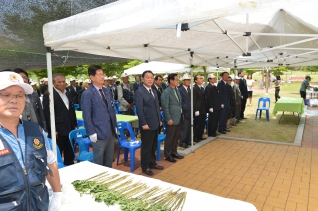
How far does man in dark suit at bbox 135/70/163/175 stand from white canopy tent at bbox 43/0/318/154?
2.40ft

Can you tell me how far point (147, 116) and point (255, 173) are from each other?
235 centimetres

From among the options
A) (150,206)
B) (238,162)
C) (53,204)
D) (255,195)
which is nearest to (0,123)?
(53,204)

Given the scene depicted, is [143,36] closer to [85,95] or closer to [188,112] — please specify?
[85,95]

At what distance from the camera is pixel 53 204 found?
1701 mm

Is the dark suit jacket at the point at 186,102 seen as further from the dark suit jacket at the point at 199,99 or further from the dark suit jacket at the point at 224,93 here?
the dark suit jacket at the point at 224,93

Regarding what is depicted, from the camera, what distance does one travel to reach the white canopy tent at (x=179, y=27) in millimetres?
1852

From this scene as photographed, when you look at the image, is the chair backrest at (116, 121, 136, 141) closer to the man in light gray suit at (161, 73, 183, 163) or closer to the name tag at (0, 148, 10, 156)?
the man in light gray suit at (161, 73, 183, 163)

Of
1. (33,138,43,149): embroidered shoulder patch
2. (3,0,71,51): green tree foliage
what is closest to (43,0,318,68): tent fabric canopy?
(3,0,71,51): green tree foliage

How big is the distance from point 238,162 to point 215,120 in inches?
93.9

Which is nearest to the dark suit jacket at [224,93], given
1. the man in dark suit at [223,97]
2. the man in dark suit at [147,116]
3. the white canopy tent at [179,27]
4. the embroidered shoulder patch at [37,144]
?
the man in dark suit at [223,97]

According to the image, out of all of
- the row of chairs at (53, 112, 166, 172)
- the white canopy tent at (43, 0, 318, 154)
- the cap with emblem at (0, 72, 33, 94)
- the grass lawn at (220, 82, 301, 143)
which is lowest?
the grass lawn at (220, 82, 301, 143)

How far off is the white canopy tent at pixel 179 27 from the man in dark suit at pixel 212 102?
4.01ft

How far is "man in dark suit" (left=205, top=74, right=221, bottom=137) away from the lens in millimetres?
7098

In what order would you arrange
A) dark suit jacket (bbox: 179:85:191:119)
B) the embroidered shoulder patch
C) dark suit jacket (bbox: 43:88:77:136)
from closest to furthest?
the embroidered shoulder patch
dark suit jacket (bbox: 43:88:77:136)
dark suit jacket (bbox: 179:85:191:119)
